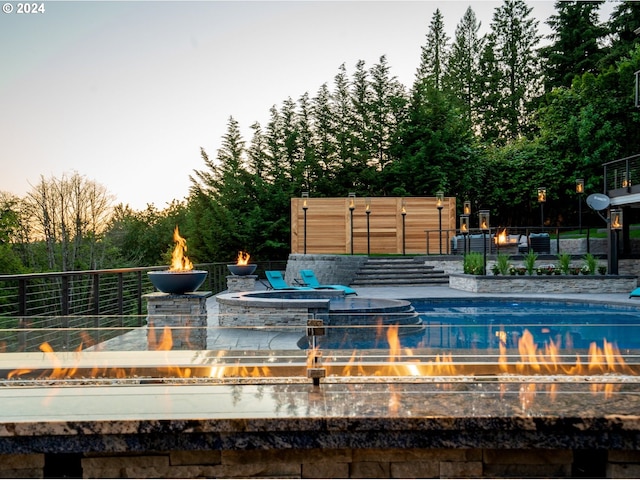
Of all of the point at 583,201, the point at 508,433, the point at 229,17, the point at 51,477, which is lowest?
the point at 51,477

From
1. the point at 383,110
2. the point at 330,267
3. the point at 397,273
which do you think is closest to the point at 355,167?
the point at 383,110

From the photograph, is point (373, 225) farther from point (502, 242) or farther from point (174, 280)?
point (174, 280)

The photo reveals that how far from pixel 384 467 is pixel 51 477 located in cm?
130

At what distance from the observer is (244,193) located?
25.0 m

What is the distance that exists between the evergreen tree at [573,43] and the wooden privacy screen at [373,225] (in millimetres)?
15666

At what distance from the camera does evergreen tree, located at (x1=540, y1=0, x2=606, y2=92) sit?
101ft

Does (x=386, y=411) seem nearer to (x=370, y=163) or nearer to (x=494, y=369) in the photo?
(x=494, y=369)

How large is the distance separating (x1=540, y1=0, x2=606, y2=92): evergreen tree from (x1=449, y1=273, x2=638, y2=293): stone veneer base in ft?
65.9

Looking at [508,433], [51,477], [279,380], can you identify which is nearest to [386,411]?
[508,433]

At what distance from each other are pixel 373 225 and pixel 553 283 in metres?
7.98


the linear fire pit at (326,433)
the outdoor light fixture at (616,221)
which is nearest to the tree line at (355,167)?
the outdoor light fixture at (616,221)

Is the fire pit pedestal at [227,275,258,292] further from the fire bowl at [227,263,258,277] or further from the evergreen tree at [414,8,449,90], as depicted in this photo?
the evergreen tree at [414,8,449,90]

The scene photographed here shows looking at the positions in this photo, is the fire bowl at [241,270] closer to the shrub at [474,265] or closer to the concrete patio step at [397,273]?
the concrete patio step at [397,273]

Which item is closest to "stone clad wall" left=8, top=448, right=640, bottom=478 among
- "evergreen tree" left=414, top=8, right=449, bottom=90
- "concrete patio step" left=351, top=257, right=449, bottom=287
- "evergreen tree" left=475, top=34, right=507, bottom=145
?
"concrete patio step" left=351, top=257, right=449, bottom=287
